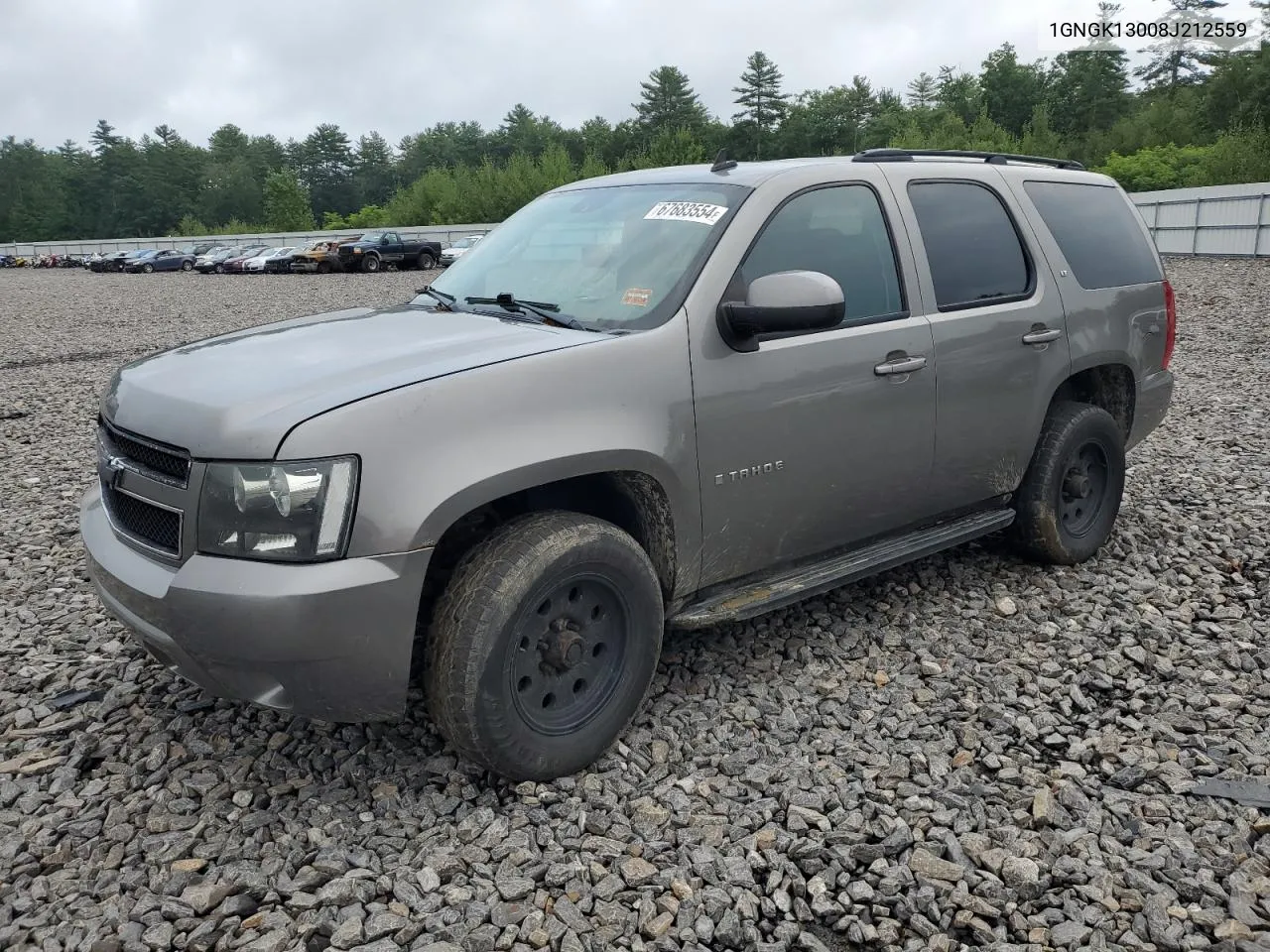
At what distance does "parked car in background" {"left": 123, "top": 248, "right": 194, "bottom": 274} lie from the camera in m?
47.1

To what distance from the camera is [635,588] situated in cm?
317

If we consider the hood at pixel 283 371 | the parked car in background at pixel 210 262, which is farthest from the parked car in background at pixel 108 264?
Result: the hood at pixel 283 371

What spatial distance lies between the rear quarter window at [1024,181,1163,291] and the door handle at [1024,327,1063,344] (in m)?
0.37

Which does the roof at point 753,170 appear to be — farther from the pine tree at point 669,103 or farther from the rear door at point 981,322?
the pine tree at point 669,103

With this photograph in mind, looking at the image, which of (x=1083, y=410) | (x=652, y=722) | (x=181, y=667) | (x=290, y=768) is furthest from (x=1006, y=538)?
(x=181, y=667)

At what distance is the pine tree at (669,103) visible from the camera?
85125 mm

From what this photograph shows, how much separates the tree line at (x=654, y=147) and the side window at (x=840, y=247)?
3623 cm

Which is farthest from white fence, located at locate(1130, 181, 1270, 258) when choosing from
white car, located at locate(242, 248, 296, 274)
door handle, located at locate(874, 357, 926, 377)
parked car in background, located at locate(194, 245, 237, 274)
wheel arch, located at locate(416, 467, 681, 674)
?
parked car in background, located at locate(194, 245, 237, 274)

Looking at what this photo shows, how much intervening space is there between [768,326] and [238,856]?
87.7 inches

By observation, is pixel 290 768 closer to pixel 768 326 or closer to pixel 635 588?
pixel 635 588

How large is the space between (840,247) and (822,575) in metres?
1.25

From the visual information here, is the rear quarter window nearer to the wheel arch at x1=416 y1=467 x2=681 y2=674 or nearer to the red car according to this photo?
the wheel arch at x1=416 y1=467 x2=681 y2=674

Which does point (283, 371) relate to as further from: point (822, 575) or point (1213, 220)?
point (1213, 220)

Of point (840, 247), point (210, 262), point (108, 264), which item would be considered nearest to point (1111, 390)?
point (840, 247)
